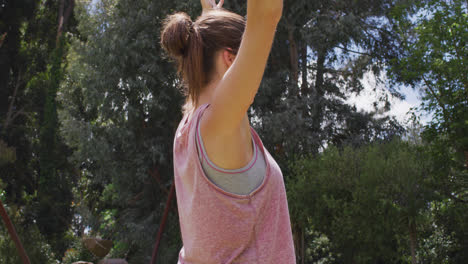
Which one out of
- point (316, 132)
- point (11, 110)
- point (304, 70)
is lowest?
point (316, 132)

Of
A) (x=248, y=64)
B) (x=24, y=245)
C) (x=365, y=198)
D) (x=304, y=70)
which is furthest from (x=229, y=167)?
(x=304, y=70)

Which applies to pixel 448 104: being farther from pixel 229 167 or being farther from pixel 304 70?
pixel 229 167

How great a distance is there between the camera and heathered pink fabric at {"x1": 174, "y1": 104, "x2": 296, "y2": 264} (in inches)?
33.0

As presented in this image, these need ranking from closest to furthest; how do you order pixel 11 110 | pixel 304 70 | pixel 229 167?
pixel 229 167, pixel 304 70, pixel 11 110

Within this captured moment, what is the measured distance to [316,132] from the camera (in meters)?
11.6

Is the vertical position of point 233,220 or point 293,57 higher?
point 293,57

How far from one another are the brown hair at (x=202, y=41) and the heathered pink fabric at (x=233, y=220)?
13 centimetres

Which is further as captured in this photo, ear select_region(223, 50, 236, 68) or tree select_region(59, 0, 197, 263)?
tree select_region(59, 0, 197, 263)

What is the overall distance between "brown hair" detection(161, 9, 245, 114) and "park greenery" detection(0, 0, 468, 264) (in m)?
6.33

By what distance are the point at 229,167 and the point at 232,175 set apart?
2 cm

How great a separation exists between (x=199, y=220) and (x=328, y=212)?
967 centimetres

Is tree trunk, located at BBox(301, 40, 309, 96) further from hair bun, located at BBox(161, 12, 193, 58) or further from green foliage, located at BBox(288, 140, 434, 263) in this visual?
hair bun, located at BBox(161, 12, 193, 58)

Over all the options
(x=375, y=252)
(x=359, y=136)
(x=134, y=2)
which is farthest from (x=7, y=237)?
(x=359, y=136)

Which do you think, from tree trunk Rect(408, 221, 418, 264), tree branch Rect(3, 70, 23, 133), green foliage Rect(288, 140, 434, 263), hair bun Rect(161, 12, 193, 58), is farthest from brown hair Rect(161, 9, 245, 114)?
tree branch Rect(3, 70, 23, 133)
